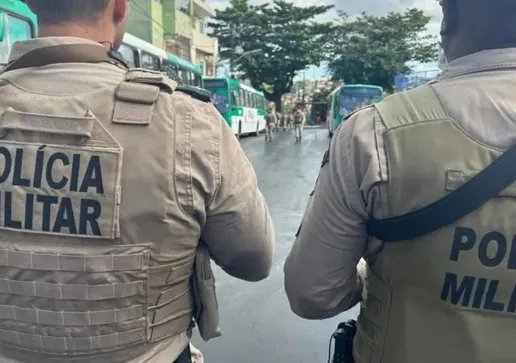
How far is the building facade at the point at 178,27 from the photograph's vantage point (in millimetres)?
28969

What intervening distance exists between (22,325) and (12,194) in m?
0.34

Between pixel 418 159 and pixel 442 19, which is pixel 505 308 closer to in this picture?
pixel 418 159

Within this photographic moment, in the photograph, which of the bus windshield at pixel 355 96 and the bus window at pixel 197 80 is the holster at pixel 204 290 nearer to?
the bus window at pixel 197 80

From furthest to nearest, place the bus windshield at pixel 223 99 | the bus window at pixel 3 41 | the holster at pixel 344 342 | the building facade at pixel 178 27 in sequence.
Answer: the building facade at pixel 178 27 < the bus windshield at pixel 223 99 < the bus window at pixel 3 41 < the holster at pixel 344 342

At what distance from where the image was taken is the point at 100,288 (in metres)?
1.40

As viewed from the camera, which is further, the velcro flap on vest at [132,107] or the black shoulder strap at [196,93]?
the black shoulder strap at [196,93]

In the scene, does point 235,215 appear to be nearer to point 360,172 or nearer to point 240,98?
point 360,172

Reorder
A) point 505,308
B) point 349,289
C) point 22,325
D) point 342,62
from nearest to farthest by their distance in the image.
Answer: point 505,308
point 22,325
point 349,289
point 342,62

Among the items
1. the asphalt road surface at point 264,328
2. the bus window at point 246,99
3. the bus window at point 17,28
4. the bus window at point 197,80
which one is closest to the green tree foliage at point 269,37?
the bus window at point 246,99

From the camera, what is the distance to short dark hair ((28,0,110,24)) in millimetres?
1490

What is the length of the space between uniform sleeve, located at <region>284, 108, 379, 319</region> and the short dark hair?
72cm

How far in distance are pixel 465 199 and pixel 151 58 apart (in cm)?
1470

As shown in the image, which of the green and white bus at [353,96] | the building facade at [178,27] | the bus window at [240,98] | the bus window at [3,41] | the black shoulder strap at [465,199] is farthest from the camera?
the building facade at [178,27]

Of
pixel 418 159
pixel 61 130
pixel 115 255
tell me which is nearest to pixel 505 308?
pixel 418 159
